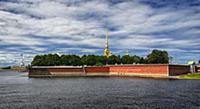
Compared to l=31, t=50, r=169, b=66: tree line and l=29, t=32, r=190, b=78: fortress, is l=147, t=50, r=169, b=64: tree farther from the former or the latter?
l=29, t=32, r=190, b=78: fortress

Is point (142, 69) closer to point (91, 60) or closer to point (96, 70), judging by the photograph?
point (96, 70)

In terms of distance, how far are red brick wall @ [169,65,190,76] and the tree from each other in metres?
40.7

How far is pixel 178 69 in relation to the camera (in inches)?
4776

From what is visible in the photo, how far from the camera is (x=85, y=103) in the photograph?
4244 centimetres

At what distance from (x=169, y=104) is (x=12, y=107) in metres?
19.9

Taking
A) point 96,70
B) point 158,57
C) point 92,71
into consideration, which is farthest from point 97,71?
point 158,57

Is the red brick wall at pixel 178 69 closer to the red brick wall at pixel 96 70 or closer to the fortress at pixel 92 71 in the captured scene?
the fortress at pixel 92 71

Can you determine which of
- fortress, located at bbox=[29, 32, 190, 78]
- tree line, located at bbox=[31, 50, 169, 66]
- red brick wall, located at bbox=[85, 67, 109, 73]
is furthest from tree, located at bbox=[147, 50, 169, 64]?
red brick wall, located at bbox=[85, 67, 109, 73]

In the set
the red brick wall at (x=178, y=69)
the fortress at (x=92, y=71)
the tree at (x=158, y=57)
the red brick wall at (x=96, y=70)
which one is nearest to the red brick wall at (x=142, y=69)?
the fortress at (x=92, y=71)

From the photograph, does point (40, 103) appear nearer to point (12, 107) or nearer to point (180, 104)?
point (12, 107)

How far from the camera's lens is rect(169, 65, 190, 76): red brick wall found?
118 m

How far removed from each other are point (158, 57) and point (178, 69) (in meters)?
47.0

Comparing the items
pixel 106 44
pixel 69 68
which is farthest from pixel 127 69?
pixel 106 44

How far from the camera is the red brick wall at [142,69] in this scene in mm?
119762
